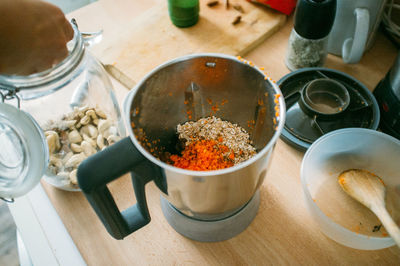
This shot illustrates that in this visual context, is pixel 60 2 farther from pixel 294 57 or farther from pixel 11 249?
pixel 294 57

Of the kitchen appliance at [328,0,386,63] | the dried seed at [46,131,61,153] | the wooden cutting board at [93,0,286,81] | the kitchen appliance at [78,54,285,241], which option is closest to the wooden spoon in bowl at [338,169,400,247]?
the kitchen appliance at [78,54,285,241]

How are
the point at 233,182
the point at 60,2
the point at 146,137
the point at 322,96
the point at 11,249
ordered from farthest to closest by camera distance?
1. the point at 60,2
2. the point at 11,249
3. the point at 322,96
4. the point at 146,137
5. the point at 233,182

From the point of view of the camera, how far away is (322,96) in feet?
1.99

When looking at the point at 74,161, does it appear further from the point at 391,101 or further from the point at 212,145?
the point at 391,101

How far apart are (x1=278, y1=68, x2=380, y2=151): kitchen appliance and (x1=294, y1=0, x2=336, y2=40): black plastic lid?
94mm

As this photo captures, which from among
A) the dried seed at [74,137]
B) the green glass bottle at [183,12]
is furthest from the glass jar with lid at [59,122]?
the green glass bottle at [183,12]

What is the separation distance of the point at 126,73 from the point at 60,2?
0.94 m

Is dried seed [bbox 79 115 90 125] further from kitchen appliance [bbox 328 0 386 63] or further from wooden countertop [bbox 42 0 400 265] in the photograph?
kitchen appliance [bbox 328 0 386 63]

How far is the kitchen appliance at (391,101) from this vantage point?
54 cm

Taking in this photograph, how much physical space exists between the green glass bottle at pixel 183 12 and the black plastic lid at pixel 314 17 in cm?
27

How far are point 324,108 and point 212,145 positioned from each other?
24 cm

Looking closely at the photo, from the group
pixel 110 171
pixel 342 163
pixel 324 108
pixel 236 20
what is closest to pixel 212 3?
pixel 236 20

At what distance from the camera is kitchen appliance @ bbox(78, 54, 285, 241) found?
34 centimetres

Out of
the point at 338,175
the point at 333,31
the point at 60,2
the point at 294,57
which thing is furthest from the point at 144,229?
the point at 60,2
